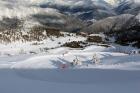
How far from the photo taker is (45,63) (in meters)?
77.2

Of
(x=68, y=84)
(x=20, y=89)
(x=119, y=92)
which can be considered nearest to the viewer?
(x=119, y=92)

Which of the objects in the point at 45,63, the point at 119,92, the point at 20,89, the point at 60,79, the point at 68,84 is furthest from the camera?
the point at 45,63

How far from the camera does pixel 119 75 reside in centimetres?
5031

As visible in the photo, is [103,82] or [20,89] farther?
[103,82]

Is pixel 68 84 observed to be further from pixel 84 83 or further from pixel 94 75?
pixel 94 75

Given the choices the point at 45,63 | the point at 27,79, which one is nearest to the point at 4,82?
the point at 27,79

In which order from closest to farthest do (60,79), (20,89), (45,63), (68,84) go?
(20,89) → (68,84) → (60,79) → (45,63)

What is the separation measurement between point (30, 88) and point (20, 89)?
4.00ft

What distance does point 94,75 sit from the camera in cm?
5203

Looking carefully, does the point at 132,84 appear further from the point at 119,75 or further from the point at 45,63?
the point at 45,63

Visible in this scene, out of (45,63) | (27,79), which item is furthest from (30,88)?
(45,63)

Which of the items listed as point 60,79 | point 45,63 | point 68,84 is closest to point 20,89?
point 68,84

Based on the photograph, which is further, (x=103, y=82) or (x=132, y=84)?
(x=103, y=82)

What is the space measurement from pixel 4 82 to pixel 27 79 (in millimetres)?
4032
